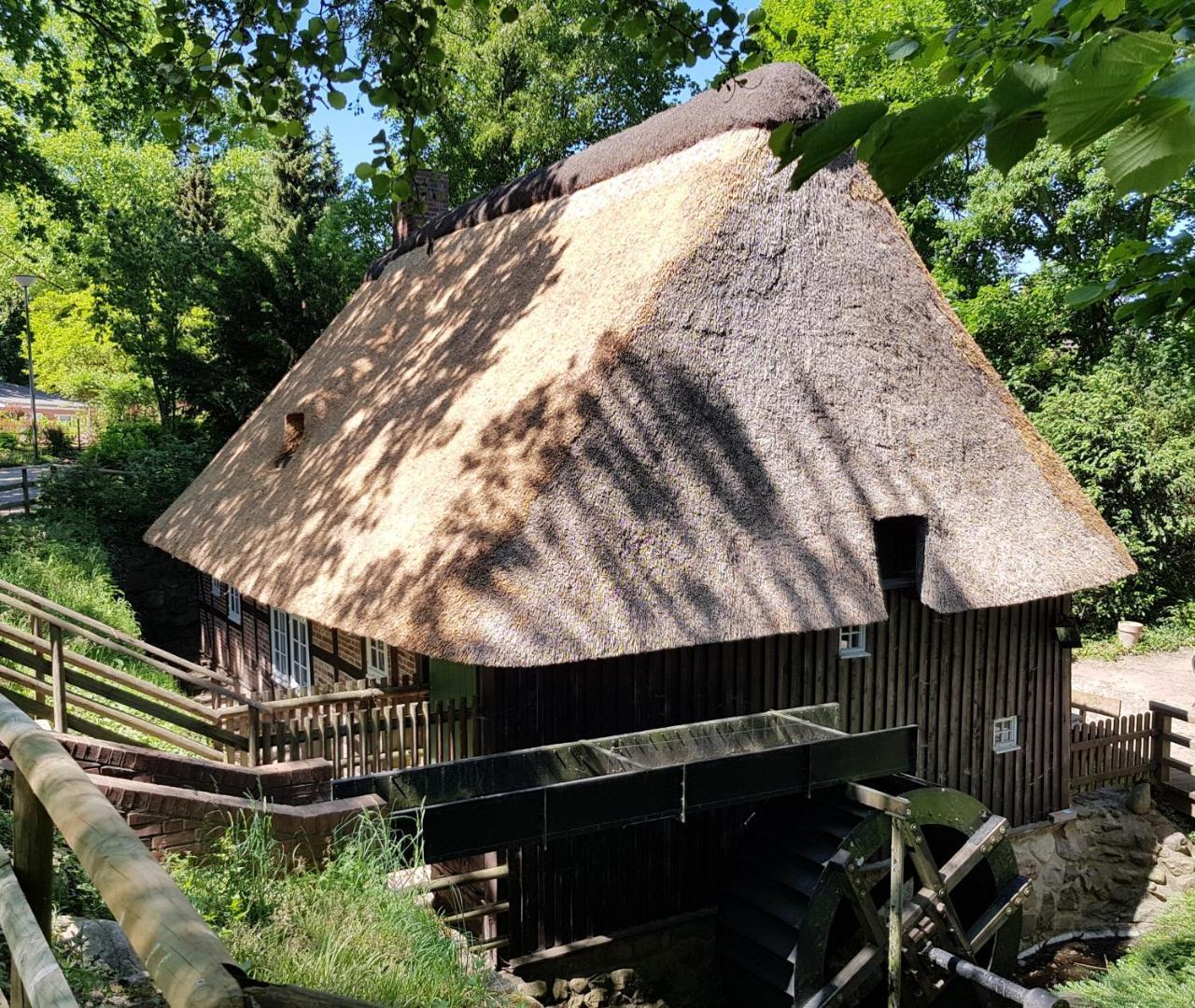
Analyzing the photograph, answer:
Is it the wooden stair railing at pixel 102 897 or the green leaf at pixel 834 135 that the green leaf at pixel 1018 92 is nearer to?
the green leaf at pixel 834 135

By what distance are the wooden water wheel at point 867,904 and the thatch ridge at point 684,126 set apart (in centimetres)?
580

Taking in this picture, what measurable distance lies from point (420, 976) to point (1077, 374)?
61.5 ft

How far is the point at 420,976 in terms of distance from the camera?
367cm

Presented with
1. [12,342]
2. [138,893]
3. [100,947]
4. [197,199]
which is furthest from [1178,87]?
[12,342]

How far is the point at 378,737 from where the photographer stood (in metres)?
6.86

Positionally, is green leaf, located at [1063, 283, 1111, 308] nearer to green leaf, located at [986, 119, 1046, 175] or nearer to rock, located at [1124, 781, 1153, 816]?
green leaf, located at [986, 119, 1046, 175]

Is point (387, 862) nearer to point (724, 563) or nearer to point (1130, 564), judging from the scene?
point (724, 563)

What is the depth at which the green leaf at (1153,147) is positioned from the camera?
1.12 metres

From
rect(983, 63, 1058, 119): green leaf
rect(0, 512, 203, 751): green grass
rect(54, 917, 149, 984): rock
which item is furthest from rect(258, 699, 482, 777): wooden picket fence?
rect(983, 63, 1058, 119): green leaf

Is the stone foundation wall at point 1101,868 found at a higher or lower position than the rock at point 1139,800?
lower

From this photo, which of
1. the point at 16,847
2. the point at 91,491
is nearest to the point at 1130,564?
the point at 16,847

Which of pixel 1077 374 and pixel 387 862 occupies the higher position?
pixel 1077 374

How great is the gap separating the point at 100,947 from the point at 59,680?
3569 mm

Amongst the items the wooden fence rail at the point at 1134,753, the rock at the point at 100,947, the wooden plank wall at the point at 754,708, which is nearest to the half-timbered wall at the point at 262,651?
the wooden plank wall at the point at 754,708
